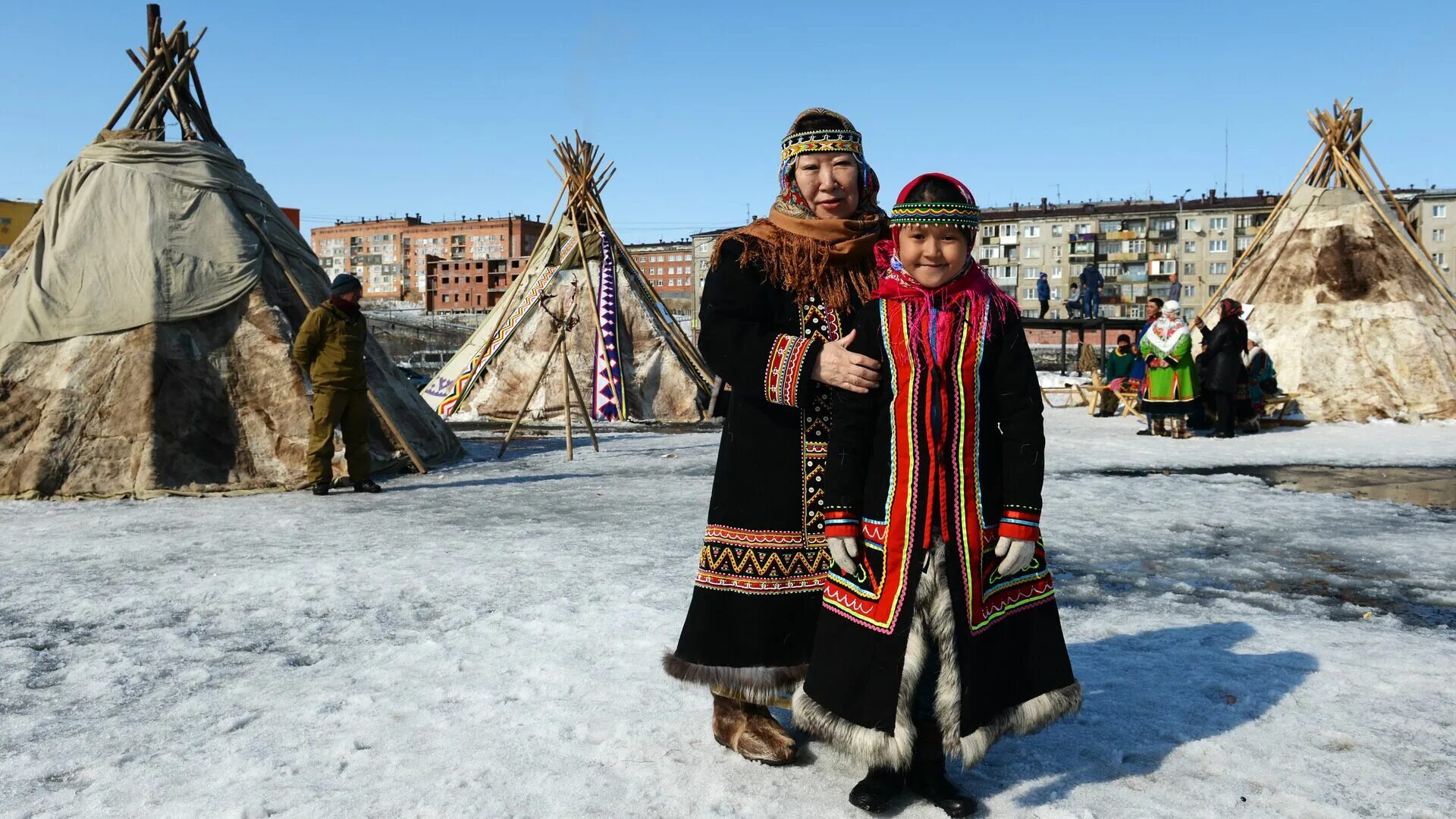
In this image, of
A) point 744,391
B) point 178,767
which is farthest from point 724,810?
point 178,767

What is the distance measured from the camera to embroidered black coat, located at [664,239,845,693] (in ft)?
8.39

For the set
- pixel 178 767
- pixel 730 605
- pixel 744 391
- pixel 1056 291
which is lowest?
pixel 178 767

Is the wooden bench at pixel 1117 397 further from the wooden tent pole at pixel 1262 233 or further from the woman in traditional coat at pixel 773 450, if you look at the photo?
the woman in traditional coat at pixel 773 450

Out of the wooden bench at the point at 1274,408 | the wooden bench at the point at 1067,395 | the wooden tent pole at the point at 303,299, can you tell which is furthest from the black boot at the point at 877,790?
the wooden bench at the point at 1067,395

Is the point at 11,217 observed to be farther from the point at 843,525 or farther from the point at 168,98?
the point at 843,525

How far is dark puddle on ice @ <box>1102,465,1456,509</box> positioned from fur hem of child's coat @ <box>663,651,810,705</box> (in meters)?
6.01

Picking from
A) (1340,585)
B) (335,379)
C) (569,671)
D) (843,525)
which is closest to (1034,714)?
(843,525)

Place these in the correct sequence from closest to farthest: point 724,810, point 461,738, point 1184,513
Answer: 1. point 724,810
2. point 461,738
3. point 1184,513

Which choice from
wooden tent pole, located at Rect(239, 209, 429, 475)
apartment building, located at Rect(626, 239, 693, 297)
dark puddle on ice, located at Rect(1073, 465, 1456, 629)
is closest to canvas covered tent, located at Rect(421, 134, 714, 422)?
wooden tent pole, located at Rect(239, 209, 429, 475)

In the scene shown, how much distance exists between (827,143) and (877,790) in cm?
158

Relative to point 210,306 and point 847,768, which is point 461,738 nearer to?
point 847,768

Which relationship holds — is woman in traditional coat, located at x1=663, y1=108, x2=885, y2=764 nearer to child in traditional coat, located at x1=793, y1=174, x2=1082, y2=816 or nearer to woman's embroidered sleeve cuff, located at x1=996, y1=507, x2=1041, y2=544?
child in traditional coat, located at x1=793, y1=174, x2=1082, y2=816

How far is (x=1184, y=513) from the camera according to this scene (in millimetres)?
6371

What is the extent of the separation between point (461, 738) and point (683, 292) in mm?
112155
